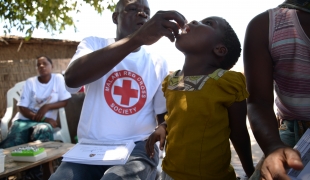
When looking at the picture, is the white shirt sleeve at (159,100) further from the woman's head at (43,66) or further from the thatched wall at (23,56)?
the thatched wall at (23,56)

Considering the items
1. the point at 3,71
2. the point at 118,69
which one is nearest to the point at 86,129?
the point at 118,69

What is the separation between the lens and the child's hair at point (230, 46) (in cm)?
151

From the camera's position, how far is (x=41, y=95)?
173 inches

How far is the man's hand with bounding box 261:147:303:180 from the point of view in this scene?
0.79m

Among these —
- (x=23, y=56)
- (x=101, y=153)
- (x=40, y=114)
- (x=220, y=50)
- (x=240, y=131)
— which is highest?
(x=220, y=50)

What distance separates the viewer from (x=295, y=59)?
1.30 meters

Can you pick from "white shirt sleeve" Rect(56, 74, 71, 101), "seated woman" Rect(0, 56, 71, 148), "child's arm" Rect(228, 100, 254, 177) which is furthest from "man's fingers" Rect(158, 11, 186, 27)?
"white shirt sleeve" Rect(56, 74, 71, 101)

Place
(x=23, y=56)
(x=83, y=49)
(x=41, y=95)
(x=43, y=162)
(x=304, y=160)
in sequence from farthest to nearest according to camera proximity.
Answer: (x=23, y=56) → (x=41, y=95) → (x=43, y=162) → (x=83, y=49) → (x=304, y=160)

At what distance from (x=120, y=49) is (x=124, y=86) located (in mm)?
364

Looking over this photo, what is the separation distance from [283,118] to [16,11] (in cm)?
634

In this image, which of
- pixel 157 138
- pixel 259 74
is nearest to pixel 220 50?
pixel 259 74

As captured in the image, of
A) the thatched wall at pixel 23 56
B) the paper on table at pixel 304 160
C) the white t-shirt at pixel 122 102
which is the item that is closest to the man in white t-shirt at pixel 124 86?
the white t-shirt at pixel 122 102

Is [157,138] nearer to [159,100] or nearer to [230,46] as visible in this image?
[159,100]

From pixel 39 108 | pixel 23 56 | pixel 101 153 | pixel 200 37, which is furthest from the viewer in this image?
pixel 23 56
